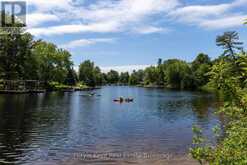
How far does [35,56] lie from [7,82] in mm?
14308

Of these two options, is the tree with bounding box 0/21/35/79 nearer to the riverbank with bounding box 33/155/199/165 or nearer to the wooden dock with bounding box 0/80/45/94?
the wooden dock with bounding box 0/80/45/94

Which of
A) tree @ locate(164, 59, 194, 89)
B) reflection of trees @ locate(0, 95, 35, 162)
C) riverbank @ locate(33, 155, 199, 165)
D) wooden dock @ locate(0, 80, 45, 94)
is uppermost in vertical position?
tree @ locate(164, 59, 194, 89)

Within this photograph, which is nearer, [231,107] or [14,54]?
[231,107]

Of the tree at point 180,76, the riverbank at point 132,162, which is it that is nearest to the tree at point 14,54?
the tree at point 180,76

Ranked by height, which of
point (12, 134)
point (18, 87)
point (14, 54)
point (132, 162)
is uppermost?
point (14, 54)

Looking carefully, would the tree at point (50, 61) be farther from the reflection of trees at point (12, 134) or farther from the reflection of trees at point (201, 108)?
the reflection of trees at point (12, 134)

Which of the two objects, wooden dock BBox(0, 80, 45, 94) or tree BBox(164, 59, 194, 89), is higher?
tree BBox(164, 59, 194, 89)

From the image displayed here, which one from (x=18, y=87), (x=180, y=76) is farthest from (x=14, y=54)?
(x=180, y=76)

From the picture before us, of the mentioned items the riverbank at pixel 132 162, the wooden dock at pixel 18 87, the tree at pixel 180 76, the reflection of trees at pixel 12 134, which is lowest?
the riverbank at pixel 132 162

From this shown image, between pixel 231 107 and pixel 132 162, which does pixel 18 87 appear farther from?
pixel 231 107

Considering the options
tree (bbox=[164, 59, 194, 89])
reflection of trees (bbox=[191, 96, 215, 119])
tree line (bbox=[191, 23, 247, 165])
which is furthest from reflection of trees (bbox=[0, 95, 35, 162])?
tree (bbox=[164, 59, 194, 89])

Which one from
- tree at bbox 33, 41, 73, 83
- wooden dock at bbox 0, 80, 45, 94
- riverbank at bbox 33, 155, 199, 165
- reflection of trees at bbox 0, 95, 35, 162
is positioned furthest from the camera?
tree at bbox 33, 41, 73, 83

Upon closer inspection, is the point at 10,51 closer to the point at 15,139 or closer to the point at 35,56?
the point at 35,56

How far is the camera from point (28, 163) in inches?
781
